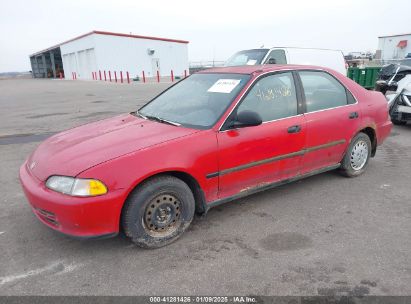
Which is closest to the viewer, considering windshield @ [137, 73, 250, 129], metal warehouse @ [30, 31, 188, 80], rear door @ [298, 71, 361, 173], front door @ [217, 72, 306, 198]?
front door @ [217, 72, 306, 198]

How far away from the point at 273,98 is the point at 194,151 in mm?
1208

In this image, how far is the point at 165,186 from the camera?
2.82 m

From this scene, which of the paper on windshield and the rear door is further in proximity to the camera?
the rear door

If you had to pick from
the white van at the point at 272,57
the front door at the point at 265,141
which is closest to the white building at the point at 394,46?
the white van at the point at 272,57

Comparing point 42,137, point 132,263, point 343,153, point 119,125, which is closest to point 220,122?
point 119,125

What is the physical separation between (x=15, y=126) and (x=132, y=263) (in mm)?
7927

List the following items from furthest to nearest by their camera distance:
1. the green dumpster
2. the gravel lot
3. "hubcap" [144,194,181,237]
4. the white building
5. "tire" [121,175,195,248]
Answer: the white building, the green dumpster, "hubcap" [144,194,181,237], "tire" [121,175,195,248], the gravel lot

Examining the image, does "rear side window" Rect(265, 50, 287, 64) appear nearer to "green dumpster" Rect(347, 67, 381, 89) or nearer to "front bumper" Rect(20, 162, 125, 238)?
"green dumpster" Rect(347, 67, 381, 89)

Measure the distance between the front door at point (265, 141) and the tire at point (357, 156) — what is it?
992 mm

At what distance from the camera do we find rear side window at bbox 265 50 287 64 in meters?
9.38

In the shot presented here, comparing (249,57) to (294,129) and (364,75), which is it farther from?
(364,75)

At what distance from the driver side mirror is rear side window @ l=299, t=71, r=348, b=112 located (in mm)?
1009

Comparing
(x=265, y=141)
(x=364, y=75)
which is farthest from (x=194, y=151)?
(x=364, y=75)

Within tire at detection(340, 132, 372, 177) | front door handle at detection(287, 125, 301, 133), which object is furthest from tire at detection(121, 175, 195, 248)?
tire at detection(340, 132, 372, 177)
